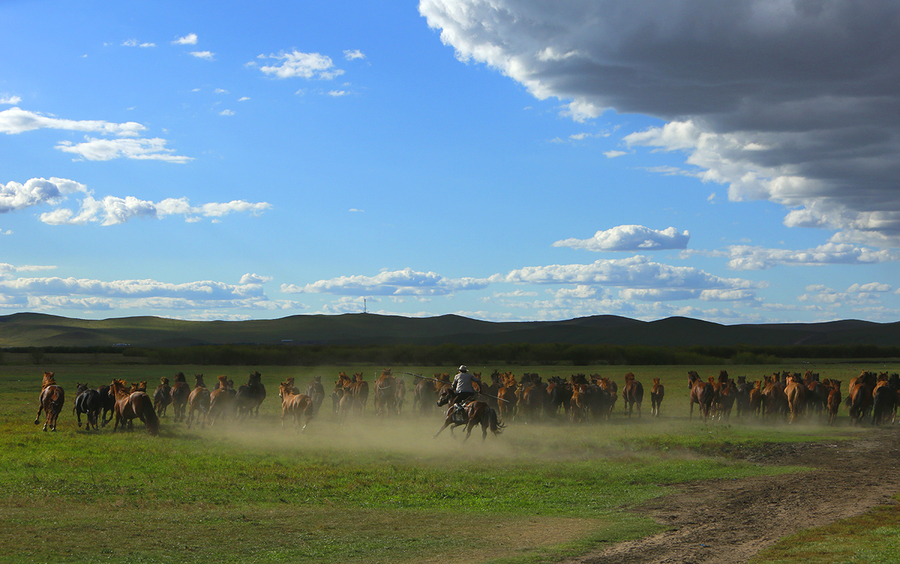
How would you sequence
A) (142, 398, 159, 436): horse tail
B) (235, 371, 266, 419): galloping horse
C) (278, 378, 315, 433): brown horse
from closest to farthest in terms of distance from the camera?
(142, 398, 159, 436): horse tail < (278, 378, 315, 433): brown horse < (235, 371, 266, 419): galloping horse

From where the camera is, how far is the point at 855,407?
27.0 meters

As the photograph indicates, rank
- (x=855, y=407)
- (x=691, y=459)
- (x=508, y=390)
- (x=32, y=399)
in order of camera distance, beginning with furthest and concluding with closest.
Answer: (x=32, y=399) < (x=508, y=390) < (x=855, y=407) < (x=691, y=459)

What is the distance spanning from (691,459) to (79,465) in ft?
47.5

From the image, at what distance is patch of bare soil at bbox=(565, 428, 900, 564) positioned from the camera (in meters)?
9.84

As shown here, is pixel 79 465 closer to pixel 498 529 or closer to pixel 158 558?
pixel 158 558

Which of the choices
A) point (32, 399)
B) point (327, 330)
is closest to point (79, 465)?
point (32, 399)

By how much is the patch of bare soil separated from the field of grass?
54cm

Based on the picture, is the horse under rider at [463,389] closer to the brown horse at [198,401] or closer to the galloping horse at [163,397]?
the brown horse at [198,401]

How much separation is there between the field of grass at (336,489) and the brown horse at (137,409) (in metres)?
0.43

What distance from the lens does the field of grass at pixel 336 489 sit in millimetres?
9867

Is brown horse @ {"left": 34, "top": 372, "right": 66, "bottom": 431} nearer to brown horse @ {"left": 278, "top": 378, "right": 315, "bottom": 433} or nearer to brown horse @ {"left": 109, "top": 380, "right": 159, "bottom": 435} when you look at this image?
brown horse @ {"left": 109, "top": 380, "right": 159, "bottom": 435}

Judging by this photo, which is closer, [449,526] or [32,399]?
[449,526]

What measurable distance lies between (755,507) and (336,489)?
7.72 meters

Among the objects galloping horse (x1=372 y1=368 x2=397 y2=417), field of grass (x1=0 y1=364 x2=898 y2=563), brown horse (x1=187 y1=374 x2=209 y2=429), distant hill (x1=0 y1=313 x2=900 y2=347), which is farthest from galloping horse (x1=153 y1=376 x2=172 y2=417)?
distant hill (x1=0 y1=313 x2=900 y2=347)
